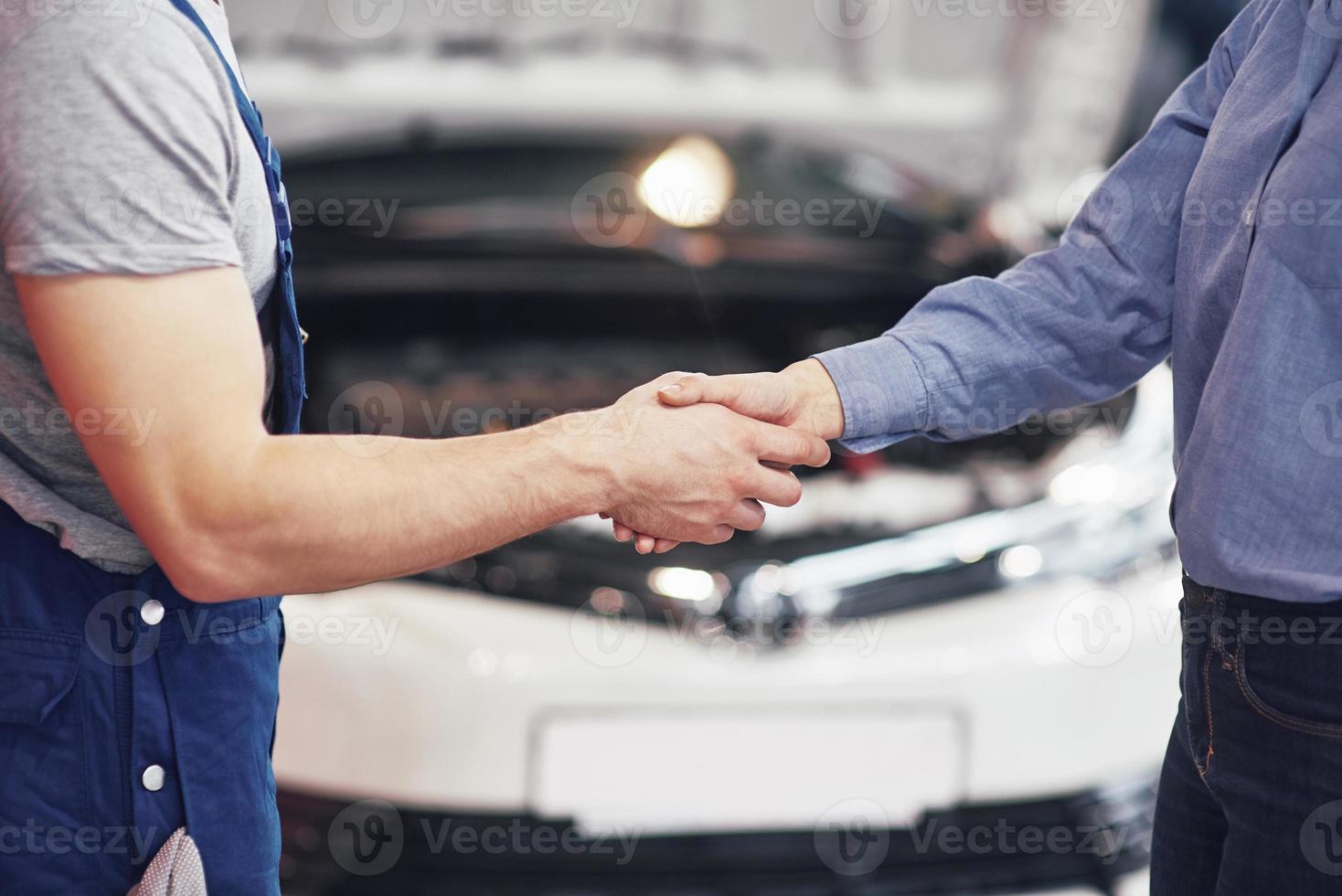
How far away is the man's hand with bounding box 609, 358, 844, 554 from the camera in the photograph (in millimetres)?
1078

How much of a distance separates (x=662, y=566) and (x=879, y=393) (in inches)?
18.5

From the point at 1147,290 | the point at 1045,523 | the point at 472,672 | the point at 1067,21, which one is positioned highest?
the point at 1147,290

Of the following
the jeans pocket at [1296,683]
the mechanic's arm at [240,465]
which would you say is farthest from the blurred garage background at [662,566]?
the jeans pocket at [1296,683]

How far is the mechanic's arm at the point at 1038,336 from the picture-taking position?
3.21 ft

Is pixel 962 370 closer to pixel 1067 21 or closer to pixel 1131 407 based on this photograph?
pixel 1131 407

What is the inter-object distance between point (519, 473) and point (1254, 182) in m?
0.53

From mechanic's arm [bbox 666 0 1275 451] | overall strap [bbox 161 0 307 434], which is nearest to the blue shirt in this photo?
mechanic's arm [bbox 666 0 1275 451]

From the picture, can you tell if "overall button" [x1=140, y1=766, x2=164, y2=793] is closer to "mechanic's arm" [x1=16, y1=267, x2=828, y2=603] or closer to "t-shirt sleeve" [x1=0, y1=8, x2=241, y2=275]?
"mechanic's arm" [x1=16, y1=267, x2=828, y2=603]

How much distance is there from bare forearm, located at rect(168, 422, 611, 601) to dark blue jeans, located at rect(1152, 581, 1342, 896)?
0.46m

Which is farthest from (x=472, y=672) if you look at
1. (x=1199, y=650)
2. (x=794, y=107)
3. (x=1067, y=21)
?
(x=1067, y=21)

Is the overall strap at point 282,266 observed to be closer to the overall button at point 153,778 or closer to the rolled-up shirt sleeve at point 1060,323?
the overall button at point 153,778

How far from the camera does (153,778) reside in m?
0.78

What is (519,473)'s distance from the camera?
86 centimetres

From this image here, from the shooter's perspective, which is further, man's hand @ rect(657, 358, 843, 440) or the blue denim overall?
man's hand @ rect(657, 358, 843, 440)
